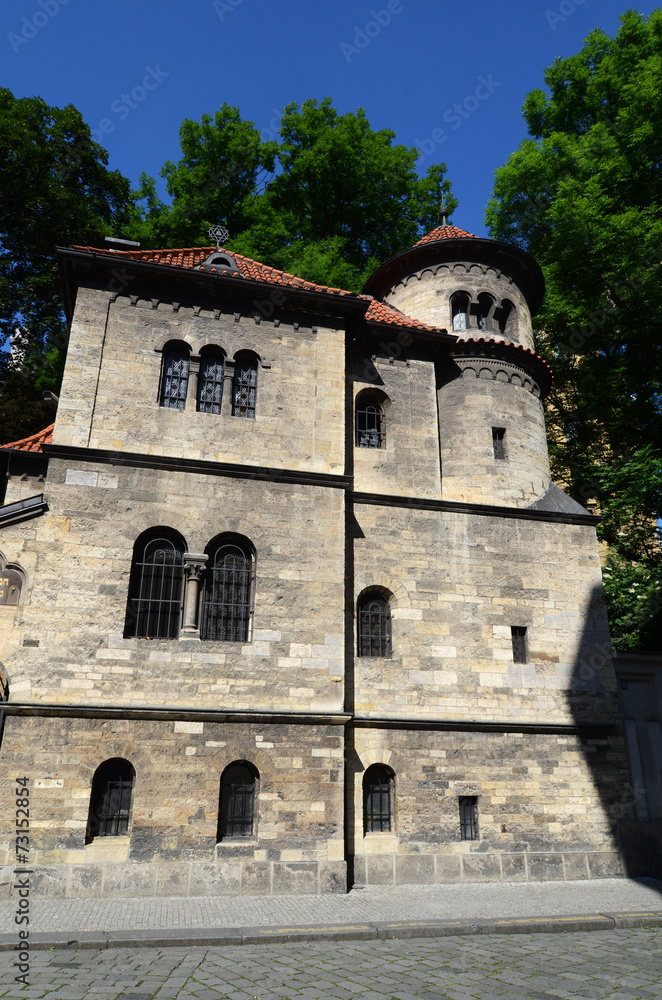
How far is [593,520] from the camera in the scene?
15789 millimetres

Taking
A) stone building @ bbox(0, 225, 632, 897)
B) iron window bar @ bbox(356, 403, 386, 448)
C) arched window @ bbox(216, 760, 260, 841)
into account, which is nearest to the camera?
stone building @ bbox(0, 225, 632, 897)

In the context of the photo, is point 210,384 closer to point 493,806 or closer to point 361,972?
point 493,806

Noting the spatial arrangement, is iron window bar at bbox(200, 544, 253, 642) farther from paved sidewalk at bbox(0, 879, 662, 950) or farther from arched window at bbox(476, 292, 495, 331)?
arched window at bbox(476, 292, 495, 331)

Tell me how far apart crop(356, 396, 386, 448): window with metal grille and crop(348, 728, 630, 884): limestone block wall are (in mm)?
6249

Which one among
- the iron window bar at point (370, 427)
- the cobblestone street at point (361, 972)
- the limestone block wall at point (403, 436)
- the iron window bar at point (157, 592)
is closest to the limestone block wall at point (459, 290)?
the limestone block wall at point (403, 436)

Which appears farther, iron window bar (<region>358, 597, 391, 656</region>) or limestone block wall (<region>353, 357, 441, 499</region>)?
limestone block wall (<region>353, 357, 441, 499</region>)

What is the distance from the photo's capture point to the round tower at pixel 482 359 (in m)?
A: 16.0

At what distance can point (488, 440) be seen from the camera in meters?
16.1

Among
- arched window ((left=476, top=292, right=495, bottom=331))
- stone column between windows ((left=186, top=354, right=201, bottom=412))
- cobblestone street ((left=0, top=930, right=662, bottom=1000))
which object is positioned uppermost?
arched window ((left=476, top=292, right=495, bottom=331))

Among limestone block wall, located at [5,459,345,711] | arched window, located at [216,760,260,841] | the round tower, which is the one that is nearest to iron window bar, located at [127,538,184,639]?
limestone block wall, located at [5,459,345,711]

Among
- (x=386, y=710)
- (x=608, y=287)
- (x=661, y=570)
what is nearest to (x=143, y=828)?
(x=386, y=710)

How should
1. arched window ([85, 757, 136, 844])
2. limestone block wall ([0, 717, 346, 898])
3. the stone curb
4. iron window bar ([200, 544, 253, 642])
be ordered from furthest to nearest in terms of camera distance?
1. iron window bar ([200, 544, 253, 642])
2. arched window ([85, 757, 136, 844])
3. limestone block wall ([0, 717, 346, 898])
4. the stone curb

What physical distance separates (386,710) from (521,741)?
291 cm

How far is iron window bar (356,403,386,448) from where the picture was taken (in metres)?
15.3
